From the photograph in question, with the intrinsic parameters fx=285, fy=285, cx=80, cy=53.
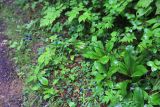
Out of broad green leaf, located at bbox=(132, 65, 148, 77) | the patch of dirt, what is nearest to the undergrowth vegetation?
broad green leaf, located at bbox=(132, 65, 148, 77)

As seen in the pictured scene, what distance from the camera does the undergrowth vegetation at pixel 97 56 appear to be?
454cm

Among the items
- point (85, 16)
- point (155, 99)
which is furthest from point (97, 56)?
point (155, 99)

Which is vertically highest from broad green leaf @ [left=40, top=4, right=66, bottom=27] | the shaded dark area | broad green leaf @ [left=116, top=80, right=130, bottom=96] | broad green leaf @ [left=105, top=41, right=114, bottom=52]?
broad green leaf @ [left=40, top=4, right=66, bottom=27]

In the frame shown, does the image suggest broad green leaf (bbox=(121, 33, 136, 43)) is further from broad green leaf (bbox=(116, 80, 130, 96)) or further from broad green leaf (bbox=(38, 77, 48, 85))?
broad green leaf (bbox=(38, 77, 48, 85))

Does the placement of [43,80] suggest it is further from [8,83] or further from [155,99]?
[155,99]

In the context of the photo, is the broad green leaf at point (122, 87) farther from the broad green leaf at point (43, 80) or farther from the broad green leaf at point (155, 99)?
the broad green leaf at point (43, 80)

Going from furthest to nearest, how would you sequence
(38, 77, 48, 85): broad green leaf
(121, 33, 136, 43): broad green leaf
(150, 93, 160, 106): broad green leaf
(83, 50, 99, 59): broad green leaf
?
(38, 77, 48, 85): broad green leaf
(83, 50, 99, 59): broad green leaf
(121, 33, 136, 43): broad green leaf
(150, 93, 160, 106): broad green leaf

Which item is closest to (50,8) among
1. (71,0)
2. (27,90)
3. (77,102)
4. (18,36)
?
(71,0)

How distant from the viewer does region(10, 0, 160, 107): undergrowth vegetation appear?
14.9 ft

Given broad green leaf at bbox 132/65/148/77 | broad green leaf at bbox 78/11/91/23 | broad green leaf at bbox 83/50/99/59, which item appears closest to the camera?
broad green leaf at bbox 132/65/148/77

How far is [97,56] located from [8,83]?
2055 mm

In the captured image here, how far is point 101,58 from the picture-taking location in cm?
498

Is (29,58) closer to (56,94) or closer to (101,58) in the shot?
(56,94)

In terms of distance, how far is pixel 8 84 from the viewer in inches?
232
